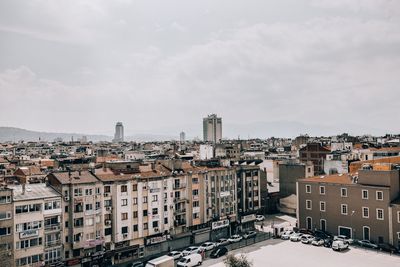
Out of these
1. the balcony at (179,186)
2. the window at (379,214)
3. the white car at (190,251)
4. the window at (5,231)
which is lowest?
the white car at (190,251)

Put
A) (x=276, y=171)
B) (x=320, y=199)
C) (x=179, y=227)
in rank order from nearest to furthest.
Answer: (x=179, y=227) < (x=320, y=199) < (x=276, y=171)

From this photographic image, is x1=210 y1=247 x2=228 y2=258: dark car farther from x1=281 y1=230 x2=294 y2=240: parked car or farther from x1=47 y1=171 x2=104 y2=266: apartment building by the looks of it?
x1=47 y1=171 x2=104 y2=266: apartment building

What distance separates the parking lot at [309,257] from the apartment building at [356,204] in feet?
15.2

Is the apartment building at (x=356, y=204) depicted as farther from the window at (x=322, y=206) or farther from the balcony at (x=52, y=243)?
the balcony at (x=52, y=243)

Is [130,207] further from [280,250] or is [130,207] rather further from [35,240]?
[280,250]

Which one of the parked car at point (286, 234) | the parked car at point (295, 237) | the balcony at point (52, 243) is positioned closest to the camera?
the balcony at point (52, 243)

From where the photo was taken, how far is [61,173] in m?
57.2

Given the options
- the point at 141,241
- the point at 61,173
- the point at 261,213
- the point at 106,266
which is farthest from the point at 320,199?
the point at 61,173

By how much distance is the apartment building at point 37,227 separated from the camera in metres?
49.0

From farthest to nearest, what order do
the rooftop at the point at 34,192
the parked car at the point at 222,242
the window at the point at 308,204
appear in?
1. the window at the point at 308,204
2. the parked car at the point at 222,242
3. the rooftop at the point at 34,192

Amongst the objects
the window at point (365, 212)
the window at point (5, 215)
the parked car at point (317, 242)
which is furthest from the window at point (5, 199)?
the window at point (365, 212)

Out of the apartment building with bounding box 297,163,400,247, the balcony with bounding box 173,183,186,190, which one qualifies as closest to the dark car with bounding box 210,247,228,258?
the balcony with bounding box 173,183,186,190

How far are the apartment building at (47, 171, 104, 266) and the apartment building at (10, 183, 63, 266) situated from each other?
113 centimetres

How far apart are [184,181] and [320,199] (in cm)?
2620
